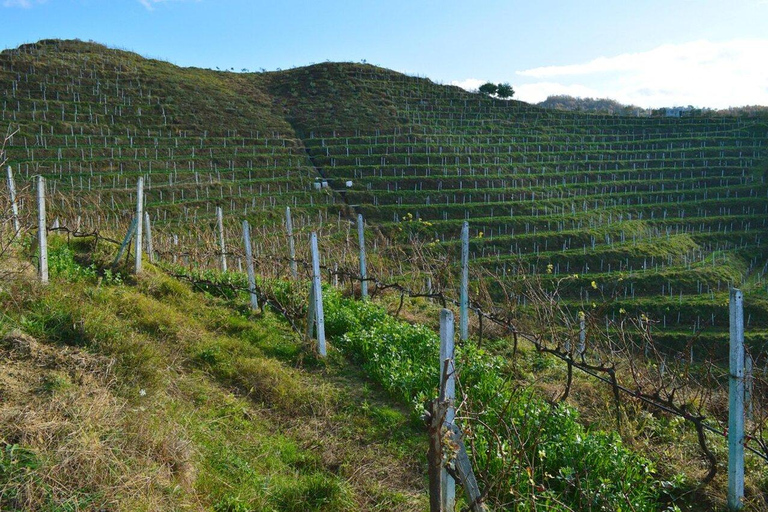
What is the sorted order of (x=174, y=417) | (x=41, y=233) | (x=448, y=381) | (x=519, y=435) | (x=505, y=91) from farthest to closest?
(x=505, y=91) < (x=41, y=233) < (x=174, y=417) < (x=519, y=435) < (x=448, y=381)

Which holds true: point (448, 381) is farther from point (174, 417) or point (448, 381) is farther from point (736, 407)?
point (174, 417)

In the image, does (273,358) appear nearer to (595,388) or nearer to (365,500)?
(365,500)

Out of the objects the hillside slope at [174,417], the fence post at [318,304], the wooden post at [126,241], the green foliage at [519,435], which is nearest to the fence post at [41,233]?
the hillside slope at [174,417]

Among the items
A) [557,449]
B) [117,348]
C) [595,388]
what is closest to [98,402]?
[117,348]

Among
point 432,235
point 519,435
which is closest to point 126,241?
point 519,435

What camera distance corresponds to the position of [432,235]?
30.1 metres

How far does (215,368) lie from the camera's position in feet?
17.6

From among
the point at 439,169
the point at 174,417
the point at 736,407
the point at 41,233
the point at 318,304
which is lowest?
the point at 174,417

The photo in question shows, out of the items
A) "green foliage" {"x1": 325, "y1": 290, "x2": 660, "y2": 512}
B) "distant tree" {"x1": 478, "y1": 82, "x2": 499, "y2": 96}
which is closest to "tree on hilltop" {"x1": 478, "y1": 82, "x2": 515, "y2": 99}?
"distant tree" {"x1": 478, "y1": 82, "x2": 499, "y2": 96}

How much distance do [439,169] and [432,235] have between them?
29.9ft

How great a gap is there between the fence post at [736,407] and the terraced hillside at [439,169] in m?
18.2

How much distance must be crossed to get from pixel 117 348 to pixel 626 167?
4091 cm

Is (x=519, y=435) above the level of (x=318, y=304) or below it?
below

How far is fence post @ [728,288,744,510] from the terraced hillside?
18.2 meters
